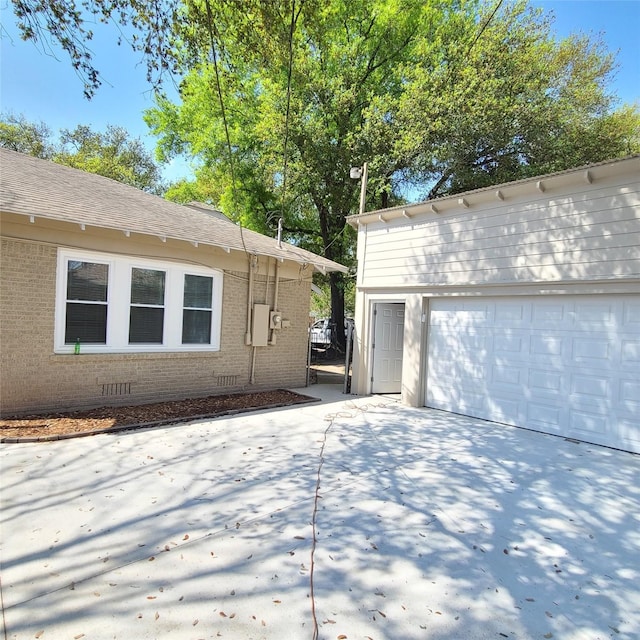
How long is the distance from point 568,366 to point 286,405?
5062 mm

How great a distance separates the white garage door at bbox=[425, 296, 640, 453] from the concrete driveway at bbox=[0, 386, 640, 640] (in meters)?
0.73

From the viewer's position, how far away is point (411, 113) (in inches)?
578

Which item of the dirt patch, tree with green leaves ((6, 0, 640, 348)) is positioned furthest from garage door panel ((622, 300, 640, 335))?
tree with green leaves ((6, 0, 640, 348))

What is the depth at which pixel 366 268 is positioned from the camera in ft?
31.7

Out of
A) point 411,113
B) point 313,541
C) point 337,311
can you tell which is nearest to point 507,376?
point 313,541

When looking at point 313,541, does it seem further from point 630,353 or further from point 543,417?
point 630,353

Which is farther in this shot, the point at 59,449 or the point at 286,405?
the point at 286,405

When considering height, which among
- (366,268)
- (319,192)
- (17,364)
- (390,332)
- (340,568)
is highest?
(319,192)

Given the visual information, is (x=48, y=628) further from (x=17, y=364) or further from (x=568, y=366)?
(x=568, y=366)

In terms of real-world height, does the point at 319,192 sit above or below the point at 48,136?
below

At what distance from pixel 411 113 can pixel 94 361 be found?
43.2 ft

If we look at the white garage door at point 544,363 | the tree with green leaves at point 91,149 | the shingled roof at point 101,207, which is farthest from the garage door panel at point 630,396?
the tree with green leaves at point 91,149

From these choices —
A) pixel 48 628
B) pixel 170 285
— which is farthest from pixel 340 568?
pixel 170 285

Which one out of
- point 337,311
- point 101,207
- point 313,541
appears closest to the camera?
point 313,541
